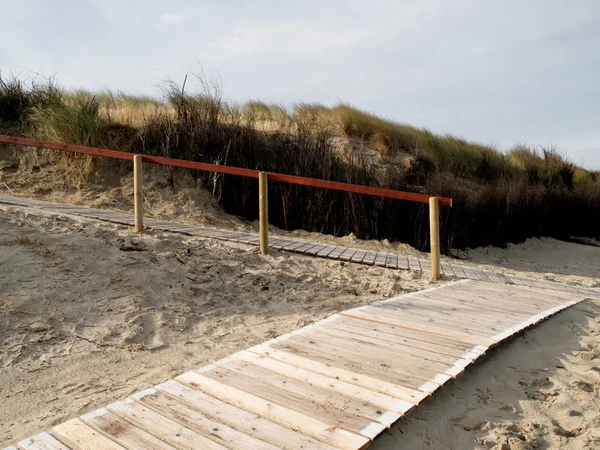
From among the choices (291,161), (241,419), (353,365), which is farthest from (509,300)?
(291,161)

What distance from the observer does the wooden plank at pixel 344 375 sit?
242cm

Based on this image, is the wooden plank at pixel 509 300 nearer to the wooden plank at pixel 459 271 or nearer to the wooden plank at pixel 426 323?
the wooden plank at pixel 459 271

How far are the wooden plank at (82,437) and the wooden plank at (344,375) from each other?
1.06 m

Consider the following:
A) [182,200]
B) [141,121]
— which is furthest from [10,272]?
[141,121]

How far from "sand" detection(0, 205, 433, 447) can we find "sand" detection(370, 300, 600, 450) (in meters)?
1.39

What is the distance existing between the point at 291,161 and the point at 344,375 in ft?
22.3


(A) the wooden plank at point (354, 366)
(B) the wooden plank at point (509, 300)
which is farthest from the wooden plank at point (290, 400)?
(B) the wooden plank at point (509, 300)

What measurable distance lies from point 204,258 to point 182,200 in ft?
12.9

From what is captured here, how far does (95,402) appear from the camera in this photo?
2.63 m

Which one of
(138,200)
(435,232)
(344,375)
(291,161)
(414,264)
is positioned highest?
(291,161)

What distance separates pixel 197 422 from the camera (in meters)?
2.14

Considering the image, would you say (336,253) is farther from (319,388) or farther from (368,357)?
(319,388)

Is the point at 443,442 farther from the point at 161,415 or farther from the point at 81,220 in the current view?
the point at 81,220

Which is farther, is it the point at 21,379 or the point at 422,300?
the point at 422,300
